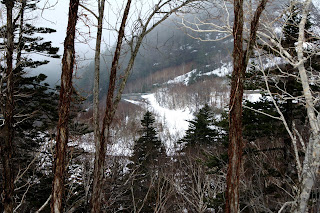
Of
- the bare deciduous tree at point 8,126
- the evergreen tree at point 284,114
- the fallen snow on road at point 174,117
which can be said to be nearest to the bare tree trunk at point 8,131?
the bare deciduous tree at point 8,126

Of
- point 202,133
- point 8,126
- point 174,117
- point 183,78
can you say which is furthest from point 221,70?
point 8,126

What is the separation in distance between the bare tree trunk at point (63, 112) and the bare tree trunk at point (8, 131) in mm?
2828

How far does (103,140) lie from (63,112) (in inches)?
46.5

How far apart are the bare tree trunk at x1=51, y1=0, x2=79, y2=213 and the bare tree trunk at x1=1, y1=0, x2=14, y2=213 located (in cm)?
283

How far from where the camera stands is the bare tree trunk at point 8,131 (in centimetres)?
434

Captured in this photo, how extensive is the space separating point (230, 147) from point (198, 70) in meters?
97.8

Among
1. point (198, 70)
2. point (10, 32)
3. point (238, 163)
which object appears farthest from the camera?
point (198, 70)

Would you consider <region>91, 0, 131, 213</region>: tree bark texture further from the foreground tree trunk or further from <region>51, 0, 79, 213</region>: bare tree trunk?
the foreground tree trunk

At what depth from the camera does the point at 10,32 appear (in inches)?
200

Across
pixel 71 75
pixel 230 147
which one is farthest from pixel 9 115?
pixel 230 147

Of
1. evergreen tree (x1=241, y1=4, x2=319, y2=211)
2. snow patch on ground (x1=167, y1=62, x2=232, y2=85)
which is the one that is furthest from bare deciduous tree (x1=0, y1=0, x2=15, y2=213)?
snow patch on ground (x1=167, y1=62, x2=232, y2=85)

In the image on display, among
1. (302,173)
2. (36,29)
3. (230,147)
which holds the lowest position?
(302,173)

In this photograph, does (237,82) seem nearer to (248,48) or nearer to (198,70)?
(248,48)

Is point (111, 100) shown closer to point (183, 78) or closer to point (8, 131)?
point (8, 131)
